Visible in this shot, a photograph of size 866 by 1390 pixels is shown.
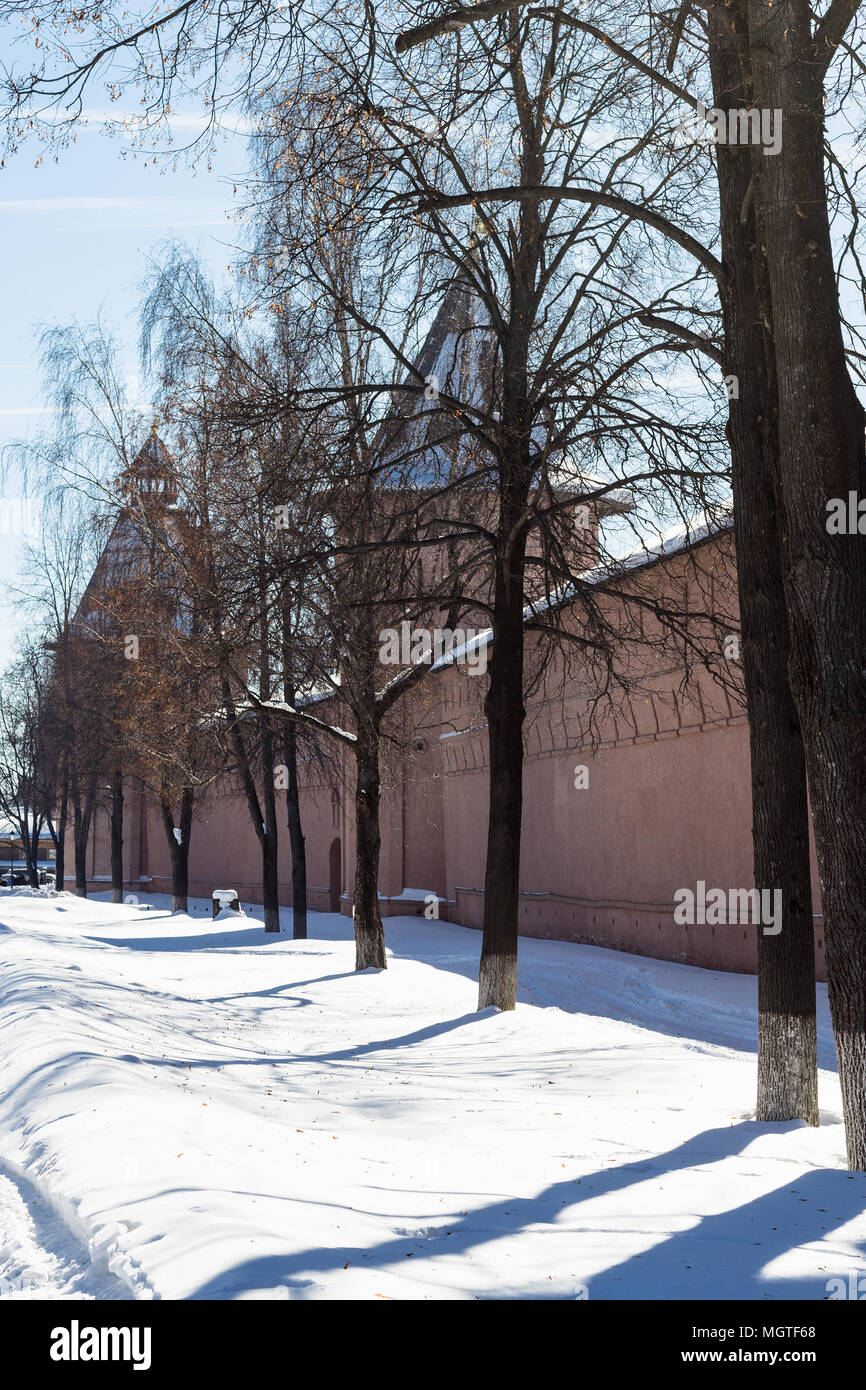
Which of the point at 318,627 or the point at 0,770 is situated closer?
the point at 318,627

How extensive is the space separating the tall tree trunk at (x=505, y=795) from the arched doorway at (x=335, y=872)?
69.3ft

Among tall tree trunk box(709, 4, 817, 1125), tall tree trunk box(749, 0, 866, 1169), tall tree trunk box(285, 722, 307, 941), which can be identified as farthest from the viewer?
tall tree trunk box(285, 722, 307, 941)

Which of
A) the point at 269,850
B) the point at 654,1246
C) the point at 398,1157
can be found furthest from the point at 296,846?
the point at 654,1246

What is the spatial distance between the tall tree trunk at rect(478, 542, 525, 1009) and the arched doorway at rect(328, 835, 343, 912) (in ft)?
69.3

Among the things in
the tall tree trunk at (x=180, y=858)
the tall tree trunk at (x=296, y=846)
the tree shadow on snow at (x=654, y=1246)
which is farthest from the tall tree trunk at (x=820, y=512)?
the tall tree trunk at (x=180, y=858)

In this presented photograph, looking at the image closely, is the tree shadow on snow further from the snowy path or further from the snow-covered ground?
the snowy path

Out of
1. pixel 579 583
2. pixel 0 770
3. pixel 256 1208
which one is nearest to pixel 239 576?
pixel 579 583

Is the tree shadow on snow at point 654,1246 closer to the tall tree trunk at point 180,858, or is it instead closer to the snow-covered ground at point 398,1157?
the snow-covered ground at point 398,1157

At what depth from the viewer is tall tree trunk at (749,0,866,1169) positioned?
616 centimetres

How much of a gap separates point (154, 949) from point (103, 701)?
36.6ft

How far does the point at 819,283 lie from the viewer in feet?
21.1

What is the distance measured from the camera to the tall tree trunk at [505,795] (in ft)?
40.4

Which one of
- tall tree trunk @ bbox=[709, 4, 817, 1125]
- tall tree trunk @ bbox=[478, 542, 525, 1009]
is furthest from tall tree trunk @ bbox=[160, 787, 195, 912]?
tall tree trunk @ bbox=[709, 4, 817, 1125]
